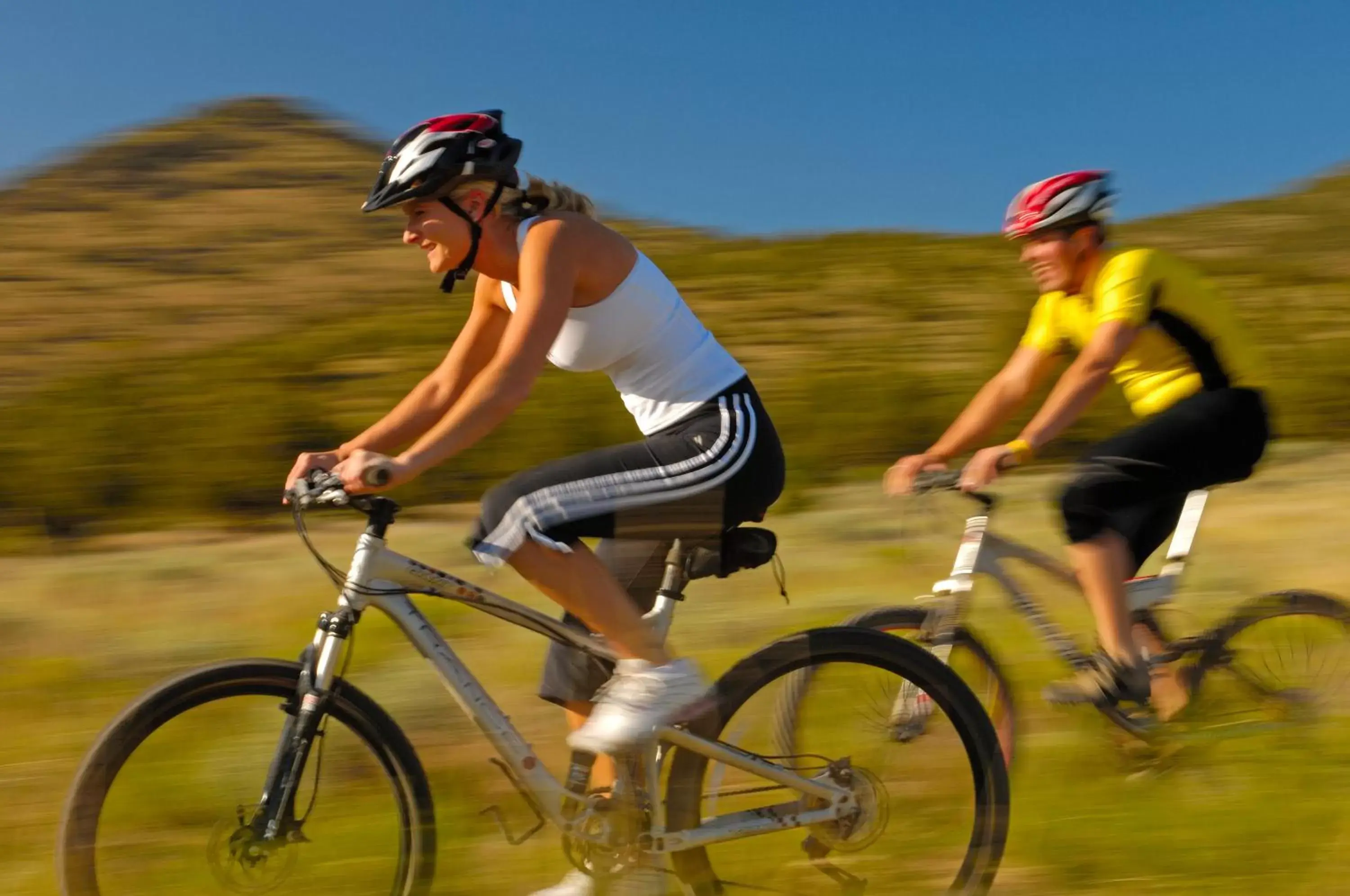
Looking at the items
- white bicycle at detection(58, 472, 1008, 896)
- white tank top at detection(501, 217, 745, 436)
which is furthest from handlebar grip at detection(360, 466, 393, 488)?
white tank top at detection(501, 217, 745, 436)

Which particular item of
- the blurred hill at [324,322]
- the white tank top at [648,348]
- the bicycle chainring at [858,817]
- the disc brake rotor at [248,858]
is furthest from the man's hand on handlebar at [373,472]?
the blurred hill at [324,322]

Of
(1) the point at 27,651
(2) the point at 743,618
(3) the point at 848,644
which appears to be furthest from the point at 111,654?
(3) the point at 848,644

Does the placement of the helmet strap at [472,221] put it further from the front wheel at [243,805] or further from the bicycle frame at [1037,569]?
the bicycle frame at [1037,569]

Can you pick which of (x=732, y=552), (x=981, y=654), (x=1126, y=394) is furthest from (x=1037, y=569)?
(x=732, y=552)

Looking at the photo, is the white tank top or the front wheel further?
the white tank top

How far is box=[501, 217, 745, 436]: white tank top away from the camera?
10.1 feet

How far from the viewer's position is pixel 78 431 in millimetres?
13797

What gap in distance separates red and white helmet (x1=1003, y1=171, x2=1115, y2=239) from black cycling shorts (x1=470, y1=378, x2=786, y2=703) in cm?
149

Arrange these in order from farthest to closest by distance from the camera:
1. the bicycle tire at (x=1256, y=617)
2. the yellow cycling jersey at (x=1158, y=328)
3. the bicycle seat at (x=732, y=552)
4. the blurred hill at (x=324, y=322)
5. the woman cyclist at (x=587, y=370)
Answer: the blurred hill at (x=324, y=322)
the bicycle tire at (x=1256, y=617)
the yellow cycling jersey at (x=1158, y=328)
the bicycle seat at (x=732, y=552)
the woman cyclist at (x=587, y=370)

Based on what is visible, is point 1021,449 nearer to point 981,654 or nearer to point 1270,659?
point 981,654

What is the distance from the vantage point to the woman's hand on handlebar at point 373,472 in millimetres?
2850

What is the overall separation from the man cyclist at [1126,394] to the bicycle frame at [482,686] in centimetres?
116

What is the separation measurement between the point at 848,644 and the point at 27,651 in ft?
13.1

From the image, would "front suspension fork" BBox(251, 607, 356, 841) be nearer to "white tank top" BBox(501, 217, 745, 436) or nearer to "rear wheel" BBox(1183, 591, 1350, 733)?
"white tank top" BBox(501, 217, 745, 436)
